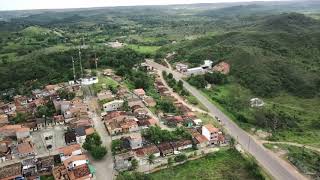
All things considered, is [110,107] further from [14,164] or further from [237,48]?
[237,48]

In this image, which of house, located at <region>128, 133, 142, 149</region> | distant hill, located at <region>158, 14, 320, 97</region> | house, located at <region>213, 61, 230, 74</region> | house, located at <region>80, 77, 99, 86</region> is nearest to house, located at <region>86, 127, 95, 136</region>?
house, located at <region>128, 133, 142, 149</region>

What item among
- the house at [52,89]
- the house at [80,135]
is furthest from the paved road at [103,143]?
the house at [52,89]

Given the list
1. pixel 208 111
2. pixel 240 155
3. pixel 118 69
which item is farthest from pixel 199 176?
pixel 118 69

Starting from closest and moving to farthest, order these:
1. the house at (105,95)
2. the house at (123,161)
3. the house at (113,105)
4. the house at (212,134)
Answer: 1. the house at (123,161)
2. the house at (212,134)
3. the house at (113,105)
4. the house at (105,95)

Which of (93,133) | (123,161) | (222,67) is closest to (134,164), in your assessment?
(123,161)

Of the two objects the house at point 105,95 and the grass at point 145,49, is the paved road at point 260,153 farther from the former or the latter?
the grass at point 145,49

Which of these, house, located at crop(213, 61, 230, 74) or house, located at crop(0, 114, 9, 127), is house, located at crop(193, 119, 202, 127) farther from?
house, located at crop(213, 61, 230, 74)
